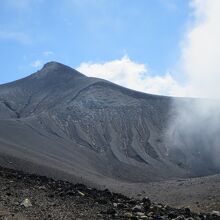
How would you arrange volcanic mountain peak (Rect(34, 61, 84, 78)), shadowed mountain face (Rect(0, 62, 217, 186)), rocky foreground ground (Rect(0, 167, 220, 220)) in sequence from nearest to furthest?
rocky foreground ground (Rect(0, 167, 220, 220)), shadowed mountain face (Rect(0, 62, 217, 186)), volcanic mountain peak (Rect(34, 61, 84, 78))

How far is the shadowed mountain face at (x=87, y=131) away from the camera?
41.6 meters

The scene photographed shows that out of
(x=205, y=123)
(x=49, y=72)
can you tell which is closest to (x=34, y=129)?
(x=205, y=123)

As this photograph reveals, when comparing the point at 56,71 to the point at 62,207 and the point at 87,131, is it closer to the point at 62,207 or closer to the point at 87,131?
the point at 87,131

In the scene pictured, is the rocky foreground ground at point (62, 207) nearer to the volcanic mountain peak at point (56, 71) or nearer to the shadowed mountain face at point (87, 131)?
the shadowed mountain face at point (87, 131)

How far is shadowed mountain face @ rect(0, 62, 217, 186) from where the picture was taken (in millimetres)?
41594

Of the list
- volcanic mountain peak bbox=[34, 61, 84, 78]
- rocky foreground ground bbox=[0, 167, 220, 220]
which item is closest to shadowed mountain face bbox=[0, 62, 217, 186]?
volcanic mountain peak bbox=[34, 61, 84, 78]

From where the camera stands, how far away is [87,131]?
2709 inches

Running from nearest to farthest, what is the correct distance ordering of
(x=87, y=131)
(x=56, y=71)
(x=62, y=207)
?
(x=62, y=207), (x=87, y=131), (x=56, y=71)

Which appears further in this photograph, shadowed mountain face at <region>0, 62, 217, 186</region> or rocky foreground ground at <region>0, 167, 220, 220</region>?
shadowed mountain face at <region>0, 62, 217, 186</region>

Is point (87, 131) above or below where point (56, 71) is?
below

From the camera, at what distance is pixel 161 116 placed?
7944 cm

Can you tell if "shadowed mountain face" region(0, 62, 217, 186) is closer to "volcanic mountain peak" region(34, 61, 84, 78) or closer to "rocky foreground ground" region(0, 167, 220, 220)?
"volcanic mountain peak" region(34, 61, 84, 78)

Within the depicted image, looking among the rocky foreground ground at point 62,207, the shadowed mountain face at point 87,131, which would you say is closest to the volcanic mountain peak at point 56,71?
the shadowed mountain face at point 87,131

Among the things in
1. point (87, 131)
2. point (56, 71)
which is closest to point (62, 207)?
point (87, 131)
